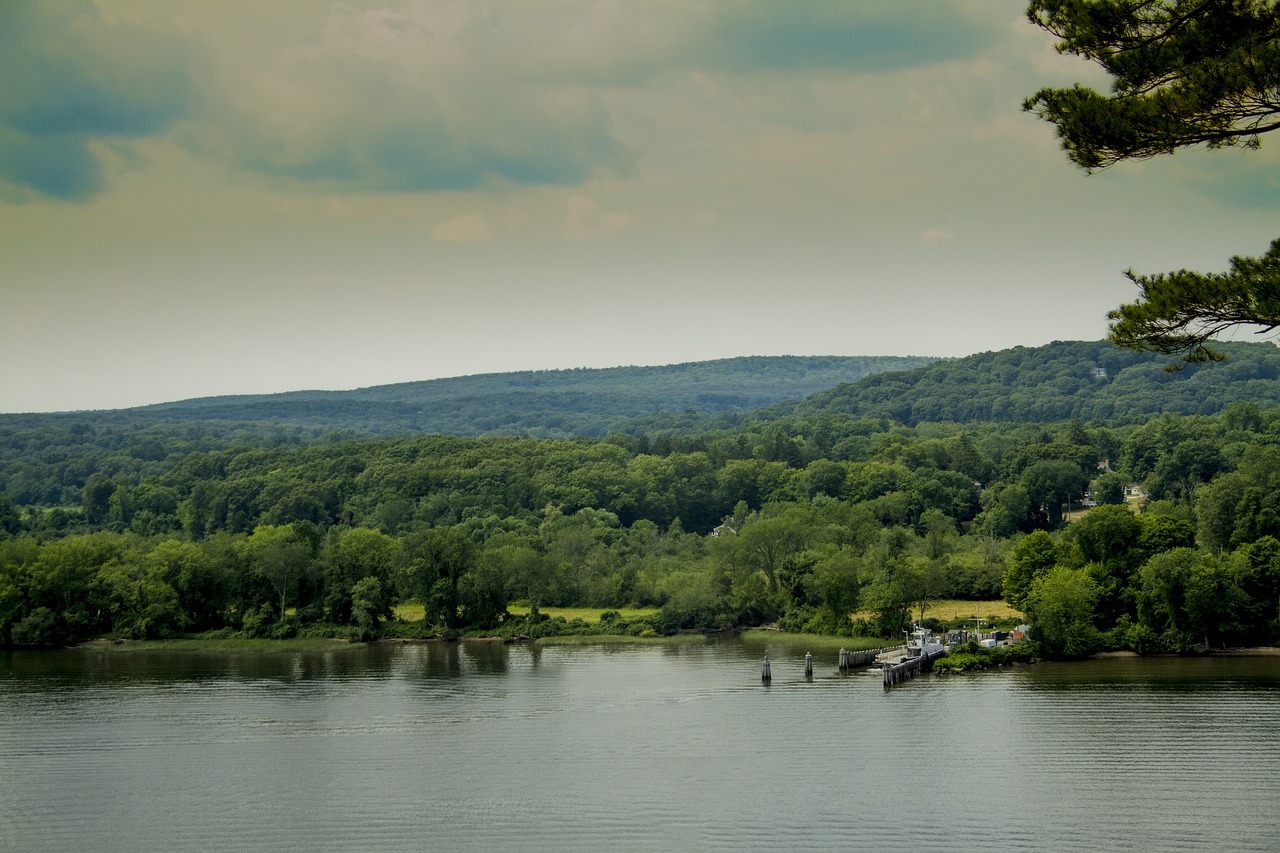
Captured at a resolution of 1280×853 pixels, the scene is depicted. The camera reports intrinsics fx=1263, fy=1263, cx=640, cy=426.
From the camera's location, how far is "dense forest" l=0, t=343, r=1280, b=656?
62531 mm

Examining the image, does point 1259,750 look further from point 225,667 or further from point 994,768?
point 225,667

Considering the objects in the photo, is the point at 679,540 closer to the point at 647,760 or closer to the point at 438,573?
the point at 438,573

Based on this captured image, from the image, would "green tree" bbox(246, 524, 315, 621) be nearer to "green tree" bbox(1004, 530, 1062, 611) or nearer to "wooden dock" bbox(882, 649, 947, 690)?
"wooden dock" bbox(882, 649, 947, 690)

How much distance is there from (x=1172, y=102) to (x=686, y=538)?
3293 inches

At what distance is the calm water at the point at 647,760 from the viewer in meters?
32.1

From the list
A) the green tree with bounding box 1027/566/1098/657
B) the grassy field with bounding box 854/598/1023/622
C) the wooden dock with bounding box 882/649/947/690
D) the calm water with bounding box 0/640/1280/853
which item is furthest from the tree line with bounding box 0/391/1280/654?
the calm water with bounding box 0/640/1280/853

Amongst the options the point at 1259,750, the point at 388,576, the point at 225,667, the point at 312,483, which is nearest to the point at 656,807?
the point at 1259,750

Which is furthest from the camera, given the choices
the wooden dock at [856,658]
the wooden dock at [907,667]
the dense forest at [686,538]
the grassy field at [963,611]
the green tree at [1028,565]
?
the grassy field at [963,611]

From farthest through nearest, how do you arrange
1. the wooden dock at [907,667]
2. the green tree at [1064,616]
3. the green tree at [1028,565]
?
the green tree at [1028,565] < the green tree at [1064,616] < the wooden dock at [907,667]

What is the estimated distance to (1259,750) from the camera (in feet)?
127

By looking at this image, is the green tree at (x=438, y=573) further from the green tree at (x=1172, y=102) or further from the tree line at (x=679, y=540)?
the green tree at (x=1172, y=102)

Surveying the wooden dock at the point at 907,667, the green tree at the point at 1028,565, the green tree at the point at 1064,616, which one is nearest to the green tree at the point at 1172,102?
the wooden dock at the point at 907,667

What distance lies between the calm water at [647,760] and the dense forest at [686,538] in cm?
734

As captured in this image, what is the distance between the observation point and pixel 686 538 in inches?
4134
